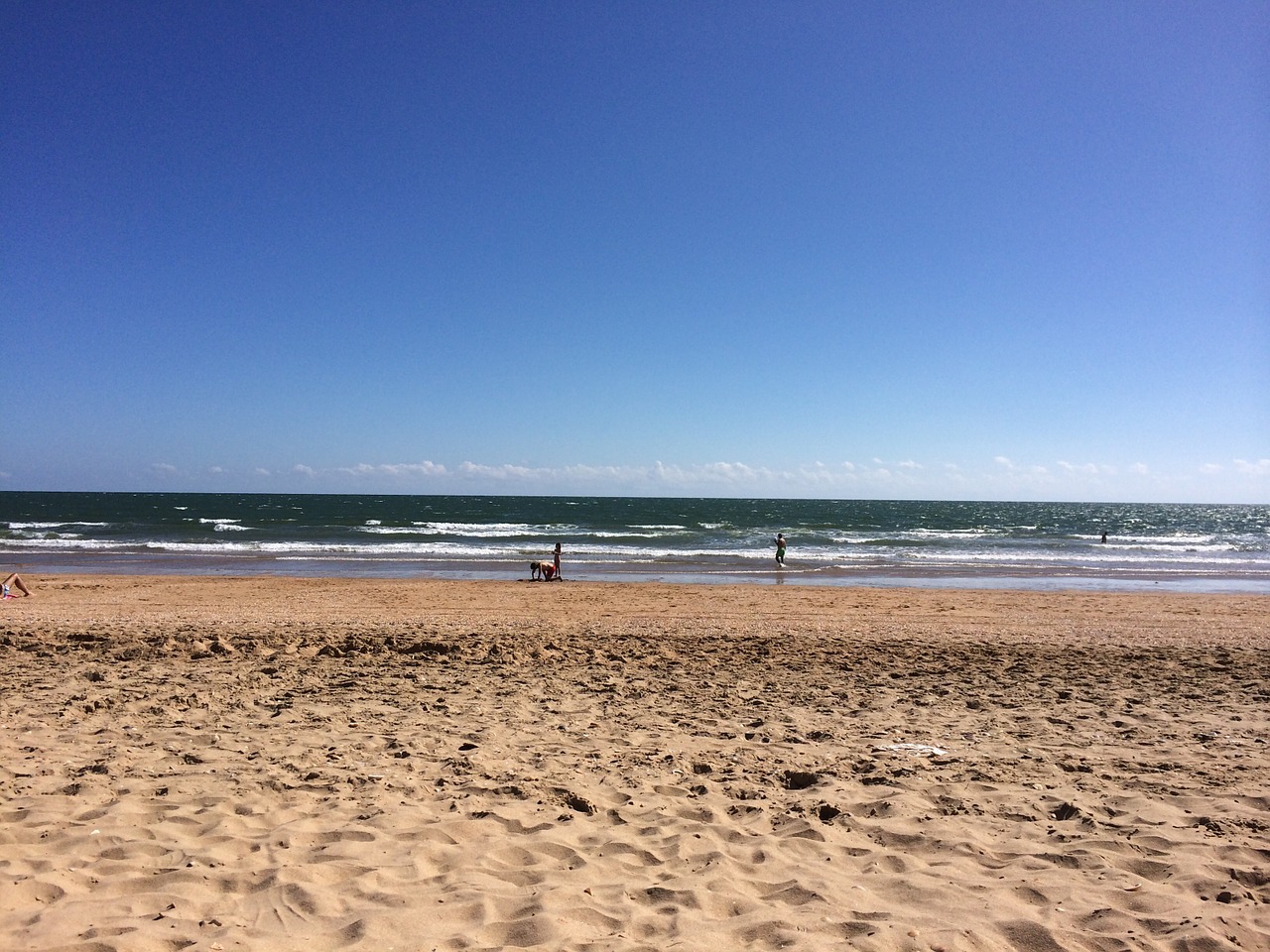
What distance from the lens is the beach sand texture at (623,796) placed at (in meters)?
3.42

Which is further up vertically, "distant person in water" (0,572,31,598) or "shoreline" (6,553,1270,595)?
"distant person in water" (0,572,31,598)

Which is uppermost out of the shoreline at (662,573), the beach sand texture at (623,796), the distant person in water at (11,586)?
the beach sand texture at (623,796)

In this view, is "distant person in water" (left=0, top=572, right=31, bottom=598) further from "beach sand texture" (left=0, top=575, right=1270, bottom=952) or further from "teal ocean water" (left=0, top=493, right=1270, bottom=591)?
"teal ocean water" (left=0, top=493, right=1270, bottom=591)

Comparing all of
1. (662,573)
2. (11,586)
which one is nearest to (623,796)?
(11,586)

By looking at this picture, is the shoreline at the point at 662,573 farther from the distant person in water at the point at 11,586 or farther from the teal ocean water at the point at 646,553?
the distant person in water at the point at 11,586

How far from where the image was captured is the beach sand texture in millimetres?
3416

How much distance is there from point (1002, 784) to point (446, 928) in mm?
3897

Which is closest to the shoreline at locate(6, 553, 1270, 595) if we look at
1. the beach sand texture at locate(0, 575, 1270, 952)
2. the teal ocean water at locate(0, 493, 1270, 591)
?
the teal ocean water at locate(0, 493, 1270, 591)

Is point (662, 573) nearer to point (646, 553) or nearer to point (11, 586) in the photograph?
point (646, 553)

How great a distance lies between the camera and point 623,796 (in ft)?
16.0

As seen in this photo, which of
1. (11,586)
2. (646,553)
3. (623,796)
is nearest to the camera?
(623,796)

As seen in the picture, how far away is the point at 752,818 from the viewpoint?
461cm

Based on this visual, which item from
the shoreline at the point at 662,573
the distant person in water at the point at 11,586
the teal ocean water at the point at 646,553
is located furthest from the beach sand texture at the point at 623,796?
the teal ocean water at the point at 646,553

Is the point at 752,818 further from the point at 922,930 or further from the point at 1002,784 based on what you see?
the point at 1002,784
